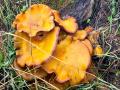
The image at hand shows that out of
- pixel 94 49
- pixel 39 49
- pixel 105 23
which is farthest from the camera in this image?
pixel 105 23

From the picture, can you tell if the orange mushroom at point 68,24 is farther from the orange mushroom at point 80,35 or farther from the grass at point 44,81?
the grass at point 44,81

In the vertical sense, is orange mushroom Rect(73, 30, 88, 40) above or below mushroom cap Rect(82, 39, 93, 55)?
above

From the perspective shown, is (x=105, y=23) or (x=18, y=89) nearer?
(x=18, y=89)

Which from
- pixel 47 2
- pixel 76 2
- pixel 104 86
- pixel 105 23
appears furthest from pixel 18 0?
pixel 104 86

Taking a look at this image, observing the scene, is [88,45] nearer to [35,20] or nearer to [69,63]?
[69,63]

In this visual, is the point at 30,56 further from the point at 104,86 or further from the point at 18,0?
the point at 18,0

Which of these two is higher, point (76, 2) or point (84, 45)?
point (76, 2)

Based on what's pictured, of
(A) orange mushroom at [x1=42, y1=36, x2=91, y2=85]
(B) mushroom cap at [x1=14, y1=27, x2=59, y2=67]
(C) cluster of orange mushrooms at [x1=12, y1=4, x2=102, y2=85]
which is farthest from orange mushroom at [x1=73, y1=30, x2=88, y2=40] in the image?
(B) mushroom cap at [x1=14, y1=27, x2=59, y2=67]

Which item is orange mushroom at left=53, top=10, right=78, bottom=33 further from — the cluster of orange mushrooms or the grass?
the grass
